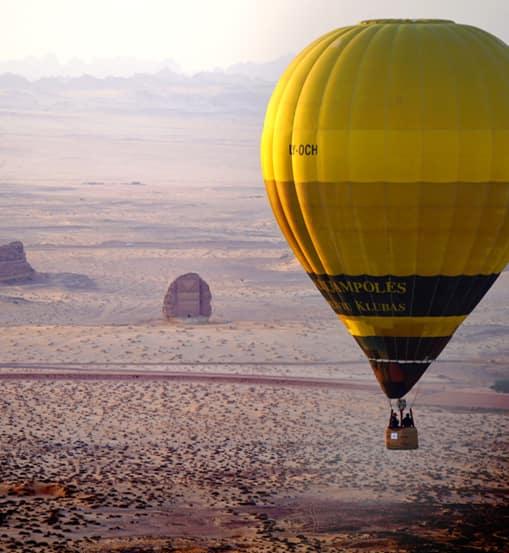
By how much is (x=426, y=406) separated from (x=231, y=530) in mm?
11602

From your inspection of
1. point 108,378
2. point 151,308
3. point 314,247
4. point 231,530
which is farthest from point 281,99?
point 151,308

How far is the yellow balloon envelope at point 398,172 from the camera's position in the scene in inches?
1017

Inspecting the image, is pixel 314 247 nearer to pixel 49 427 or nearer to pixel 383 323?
pixel 383 323

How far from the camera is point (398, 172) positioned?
26.0 metres

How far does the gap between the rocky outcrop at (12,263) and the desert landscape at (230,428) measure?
1.02 feet

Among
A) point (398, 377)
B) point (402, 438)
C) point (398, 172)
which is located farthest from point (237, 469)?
point (398, 172)

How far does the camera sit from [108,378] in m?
41.0

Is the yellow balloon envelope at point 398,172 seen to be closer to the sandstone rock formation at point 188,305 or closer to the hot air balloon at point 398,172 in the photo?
the hot air balloon at point 398,172

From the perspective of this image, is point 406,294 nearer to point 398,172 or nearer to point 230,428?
point 398,172

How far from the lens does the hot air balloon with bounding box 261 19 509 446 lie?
25828mm

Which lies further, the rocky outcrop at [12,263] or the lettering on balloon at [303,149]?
the rocky outcrop at [12,263]

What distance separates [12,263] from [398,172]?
36413 millimetres

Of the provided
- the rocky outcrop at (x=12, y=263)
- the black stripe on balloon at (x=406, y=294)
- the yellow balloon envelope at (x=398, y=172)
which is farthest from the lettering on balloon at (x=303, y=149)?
the rocky outcrop at (x=12, y=263)

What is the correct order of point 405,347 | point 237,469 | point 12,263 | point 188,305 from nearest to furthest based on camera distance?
point 405,347 → point 237,469 → point 188,305 → point 12,263
